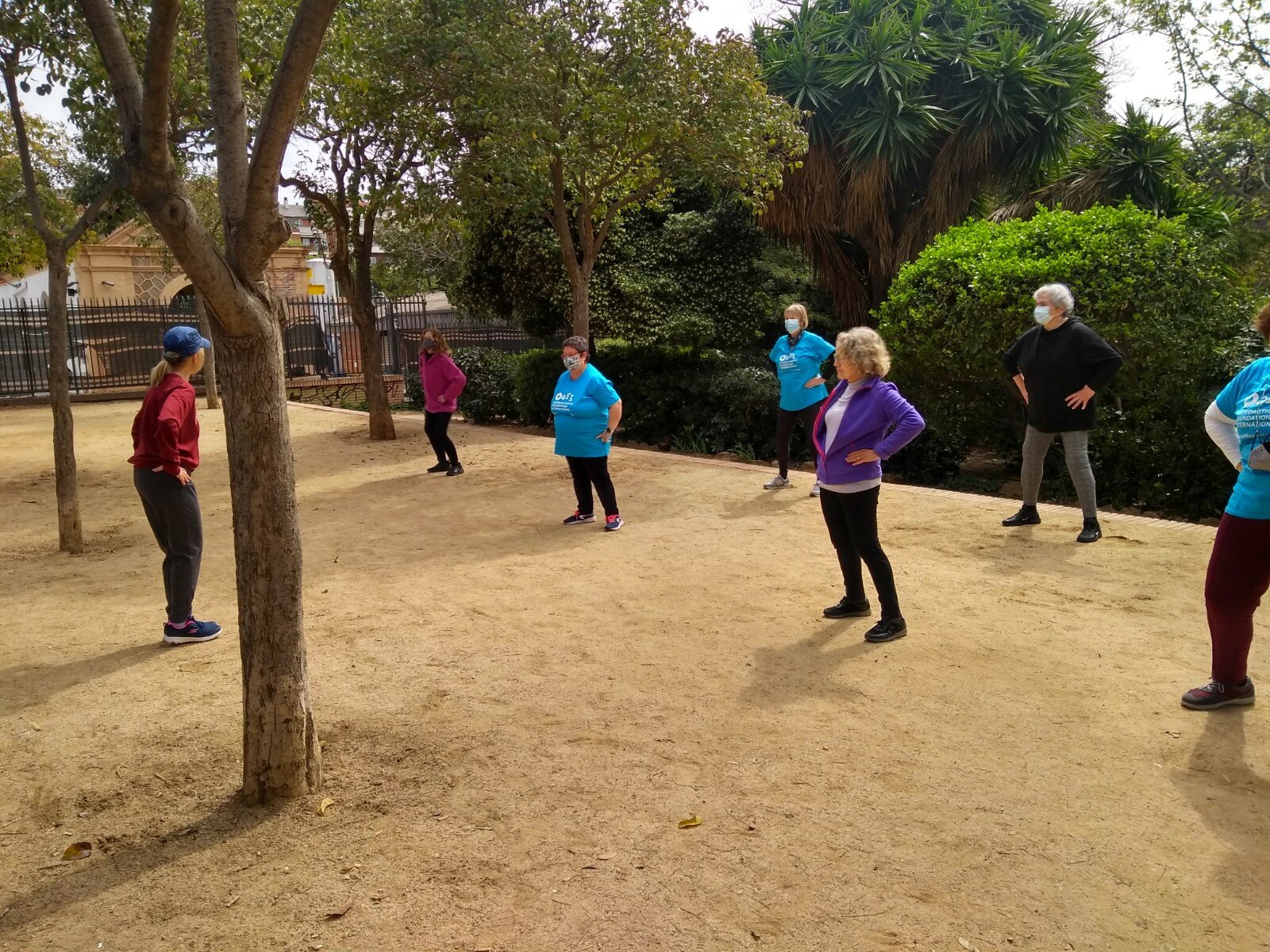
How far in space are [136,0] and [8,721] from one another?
5.82m

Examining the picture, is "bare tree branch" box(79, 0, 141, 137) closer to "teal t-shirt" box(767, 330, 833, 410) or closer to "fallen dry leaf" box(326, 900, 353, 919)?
"fallen dry leaf" box(326, 900, 353, 919)

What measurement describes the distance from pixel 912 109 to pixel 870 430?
10667 millimetres

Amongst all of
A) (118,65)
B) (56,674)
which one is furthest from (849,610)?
(118,65)

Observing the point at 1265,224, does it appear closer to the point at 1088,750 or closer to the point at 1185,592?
the point at 1185,592

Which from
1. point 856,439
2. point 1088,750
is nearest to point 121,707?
point 856,439

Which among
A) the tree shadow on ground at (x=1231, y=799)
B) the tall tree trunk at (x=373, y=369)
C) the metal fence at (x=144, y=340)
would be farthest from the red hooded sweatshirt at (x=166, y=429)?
the metal fence at (x=144, y=340)

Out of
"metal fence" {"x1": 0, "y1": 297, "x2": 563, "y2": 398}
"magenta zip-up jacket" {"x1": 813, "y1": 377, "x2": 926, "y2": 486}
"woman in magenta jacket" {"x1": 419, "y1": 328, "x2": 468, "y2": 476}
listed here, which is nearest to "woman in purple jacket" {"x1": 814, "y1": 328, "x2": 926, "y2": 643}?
"magenta zip-up jacket" {"x1": 813, "y1": 377, "x2": 926, "y2": 486}

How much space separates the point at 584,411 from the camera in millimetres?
7469

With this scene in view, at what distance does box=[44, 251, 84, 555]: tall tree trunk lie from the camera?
725cm

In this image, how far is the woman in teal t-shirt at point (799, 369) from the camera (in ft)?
28.0

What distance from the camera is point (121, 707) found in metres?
4.30

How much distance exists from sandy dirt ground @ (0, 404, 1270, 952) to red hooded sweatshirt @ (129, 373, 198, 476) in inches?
37.7

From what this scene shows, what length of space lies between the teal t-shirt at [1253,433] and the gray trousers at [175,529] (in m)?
4.74

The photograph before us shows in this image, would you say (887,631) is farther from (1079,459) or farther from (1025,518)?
(1025,518)
